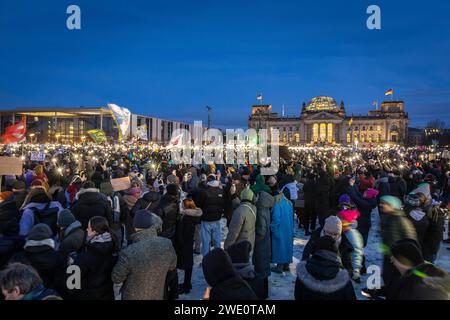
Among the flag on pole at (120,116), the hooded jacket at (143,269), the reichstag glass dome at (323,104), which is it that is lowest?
the hooded jacket at (143,269)

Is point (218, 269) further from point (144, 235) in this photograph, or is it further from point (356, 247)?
point (356, 247)

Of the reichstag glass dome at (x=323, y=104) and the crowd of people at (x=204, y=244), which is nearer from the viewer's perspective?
the crowd of people at (x=204, y=244)

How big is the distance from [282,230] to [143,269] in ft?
12.8

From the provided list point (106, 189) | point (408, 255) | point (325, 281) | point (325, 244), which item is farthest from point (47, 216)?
point (408, 255)

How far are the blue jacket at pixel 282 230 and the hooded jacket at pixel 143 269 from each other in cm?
342

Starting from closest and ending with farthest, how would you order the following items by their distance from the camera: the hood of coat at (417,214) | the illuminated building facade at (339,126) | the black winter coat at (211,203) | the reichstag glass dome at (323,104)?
the hood of coat at (417,214)
the black winter coat at (211,203)
the illuminated building facade at (339,126)
the reichstag glass dome at (323,104)

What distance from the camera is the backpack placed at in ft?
17.4

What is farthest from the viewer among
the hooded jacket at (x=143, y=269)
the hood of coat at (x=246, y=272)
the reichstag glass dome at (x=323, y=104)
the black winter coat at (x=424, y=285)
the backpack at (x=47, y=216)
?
the reichstag glass dome at (x=323, y=104)

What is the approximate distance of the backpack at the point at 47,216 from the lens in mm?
5305

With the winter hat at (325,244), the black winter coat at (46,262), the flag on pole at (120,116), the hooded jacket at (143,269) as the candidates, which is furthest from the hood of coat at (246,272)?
the flag on pole at (120,116)

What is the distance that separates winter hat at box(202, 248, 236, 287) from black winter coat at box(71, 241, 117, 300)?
133 centimetres

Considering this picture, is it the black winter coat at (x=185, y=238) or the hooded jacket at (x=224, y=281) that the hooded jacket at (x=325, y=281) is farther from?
the black winter coat at (x=185, y=238)
